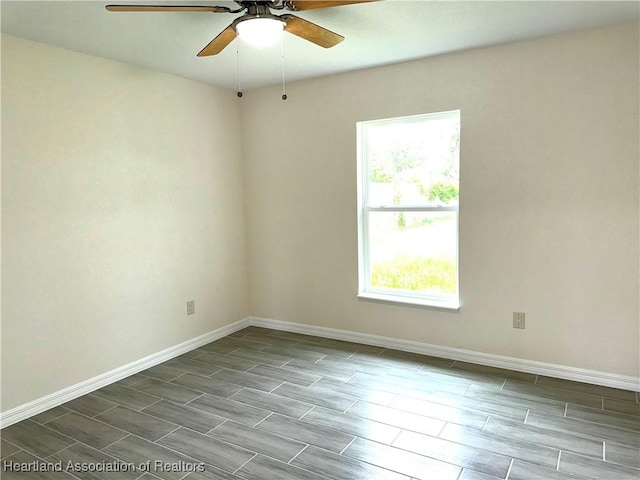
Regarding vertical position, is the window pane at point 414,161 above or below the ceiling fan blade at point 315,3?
below

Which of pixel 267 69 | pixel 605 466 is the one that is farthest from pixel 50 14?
pixel 605 466

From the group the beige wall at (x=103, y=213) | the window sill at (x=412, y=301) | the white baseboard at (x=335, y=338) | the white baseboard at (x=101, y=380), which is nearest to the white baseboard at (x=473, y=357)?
the white baseboard at (x=335, y=338)

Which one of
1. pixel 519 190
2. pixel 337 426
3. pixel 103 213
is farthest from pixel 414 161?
pixel 103 213

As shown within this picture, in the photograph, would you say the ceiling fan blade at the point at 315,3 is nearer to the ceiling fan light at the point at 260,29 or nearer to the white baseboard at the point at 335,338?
the ceiling fan light at the point at 260,29

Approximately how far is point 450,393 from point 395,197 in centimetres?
166

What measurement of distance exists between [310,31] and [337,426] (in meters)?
2.24

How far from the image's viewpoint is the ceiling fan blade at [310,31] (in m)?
2.21

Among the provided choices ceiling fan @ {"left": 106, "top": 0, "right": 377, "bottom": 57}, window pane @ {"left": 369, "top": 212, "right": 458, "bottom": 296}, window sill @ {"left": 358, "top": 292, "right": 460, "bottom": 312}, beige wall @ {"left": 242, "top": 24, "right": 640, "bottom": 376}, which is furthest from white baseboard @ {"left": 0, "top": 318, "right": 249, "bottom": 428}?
ceiling fan @ {"left": 106, "top": 0, "right": 377, "bottom": 57}

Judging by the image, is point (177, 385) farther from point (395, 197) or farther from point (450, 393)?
point (395, 197)

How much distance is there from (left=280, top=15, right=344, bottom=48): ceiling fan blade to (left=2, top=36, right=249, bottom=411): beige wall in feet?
5.54

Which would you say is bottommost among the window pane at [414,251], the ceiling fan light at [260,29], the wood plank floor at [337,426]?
the wood plank floor at [337,426]

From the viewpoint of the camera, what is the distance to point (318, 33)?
7.84ft

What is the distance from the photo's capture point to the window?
3.57m

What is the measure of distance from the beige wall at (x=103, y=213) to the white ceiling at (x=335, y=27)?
0.96 ft
